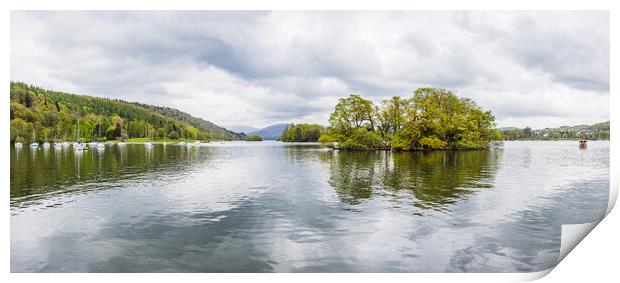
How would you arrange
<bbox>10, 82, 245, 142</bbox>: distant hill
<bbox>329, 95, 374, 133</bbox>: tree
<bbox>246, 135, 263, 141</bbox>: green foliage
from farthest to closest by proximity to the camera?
<bbox>246, 135, 263, 141</bbox>: green foliage < <bbox>329, 95, 374, 133</bbox>: tree < <bbox>10, 82, 245, 142</bbox>: distant hill

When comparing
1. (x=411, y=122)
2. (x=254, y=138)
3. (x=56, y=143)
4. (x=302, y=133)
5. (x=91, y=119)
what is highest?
(x=91, y=119)

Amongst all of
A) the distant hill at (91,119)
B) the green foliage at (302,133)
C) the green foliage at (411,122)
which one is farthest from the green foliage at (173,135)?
the green foliage at (411,122)

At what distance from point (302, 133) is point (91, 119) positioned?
1550 inches

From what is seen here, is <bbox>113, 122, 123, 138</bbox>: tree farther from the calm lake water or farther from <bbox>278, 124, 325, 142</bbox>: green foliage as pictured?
the calm lake water

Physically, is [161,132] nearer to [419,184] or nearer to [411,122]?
[411,122]

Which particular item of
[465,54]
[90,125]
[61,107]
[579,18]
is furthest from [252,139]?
[579,18]

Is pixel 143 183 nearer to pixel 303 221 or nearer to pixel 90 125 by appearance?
pixel 303 221

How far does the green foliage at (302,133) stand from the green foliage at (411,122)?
16.0 metres

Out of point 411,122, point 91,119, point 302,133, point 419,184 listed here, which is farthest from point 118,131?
point 419,184

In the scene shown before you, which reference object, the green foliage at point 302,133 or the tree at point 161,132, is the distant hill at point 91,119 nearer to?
the tree at point 161,132

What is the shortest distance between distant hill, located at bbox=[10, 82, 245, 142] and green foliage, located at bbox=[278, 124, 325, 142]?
18537mm

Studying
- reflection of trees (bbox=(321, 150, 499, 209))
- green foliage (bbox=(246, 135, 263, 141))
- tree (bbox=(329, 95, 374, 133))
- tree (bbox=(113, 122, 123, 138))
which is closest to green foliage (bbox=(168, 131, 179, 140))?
tree (bbox=(113, 122, 123, 138))

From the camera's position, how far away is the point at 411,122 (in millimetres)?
52031

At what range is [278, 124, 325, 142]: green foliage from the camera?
74.8 metres
